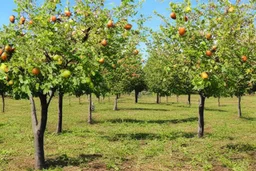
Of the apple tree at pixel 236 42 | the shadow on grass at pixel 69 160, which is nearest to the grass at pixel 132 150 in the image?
the shadow on grass at pixel 69 160

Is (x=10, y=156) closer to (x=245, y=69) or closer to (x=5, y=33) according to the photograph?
(x=5, y=33)

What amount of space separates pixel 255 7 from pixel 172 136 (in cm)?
1122

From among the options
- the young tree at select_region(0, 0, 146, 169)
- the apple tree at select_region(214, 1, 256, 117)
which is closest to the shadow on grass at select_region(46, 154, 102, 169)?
the young tree at select_region(0, 0, 146, 169)

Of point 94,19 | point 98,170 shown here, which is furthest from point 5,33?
point 98,170

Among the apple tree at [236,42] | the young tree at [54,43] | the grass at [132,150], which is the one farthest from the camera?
the grass at [132,150]

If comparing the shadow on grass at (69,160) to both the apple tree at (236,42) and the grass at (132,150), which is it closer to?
the grass at (132,150)

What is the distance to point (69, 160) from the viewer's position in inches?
551

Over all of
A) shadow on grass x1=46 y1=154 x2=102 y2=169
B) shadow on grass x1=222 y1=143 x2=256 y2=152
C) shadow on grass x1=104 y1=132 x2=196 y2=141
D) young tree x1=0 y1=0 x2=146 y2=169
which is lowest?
shadow on grass x1=222 y1=143 x2=256 y2=152

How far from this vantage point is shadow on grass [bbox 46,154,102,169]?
43.5ft

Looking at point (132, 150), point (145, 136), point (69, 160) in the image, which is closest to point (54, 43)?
point (69, 160)

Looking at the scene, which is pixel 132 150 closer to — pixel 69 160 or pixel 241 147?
pixel 69 160

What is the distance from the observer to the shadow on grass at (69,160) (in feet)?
43.5

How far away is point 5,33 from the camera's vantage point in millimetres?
10781

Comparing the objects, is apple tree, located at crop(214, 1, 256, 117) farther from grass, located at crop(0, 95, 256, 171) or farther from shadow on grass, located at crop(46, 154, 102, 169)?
shadow on grass, located at crop(46, 154, 102, 169)
